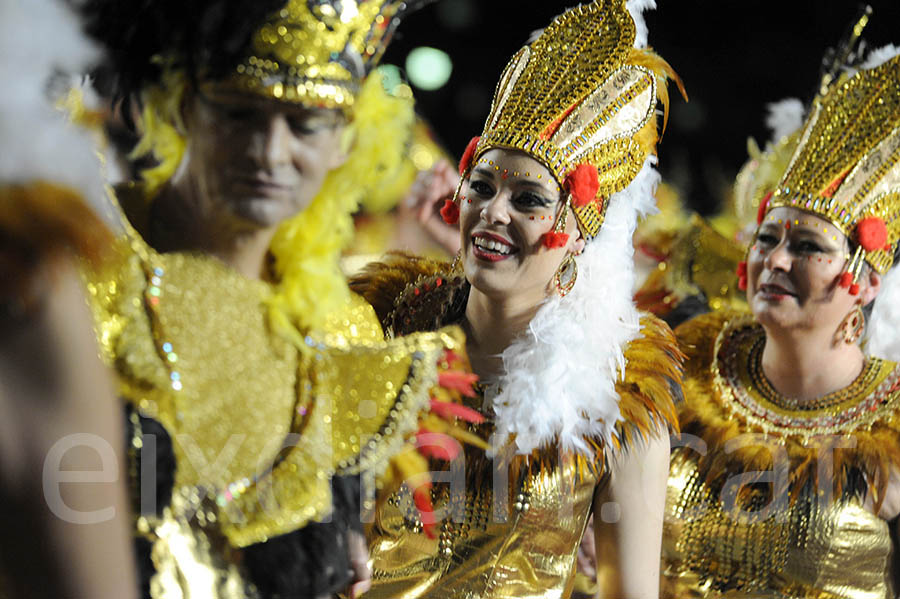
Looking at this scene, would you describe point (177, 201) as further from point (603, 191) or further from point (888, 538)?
point (888, 538)

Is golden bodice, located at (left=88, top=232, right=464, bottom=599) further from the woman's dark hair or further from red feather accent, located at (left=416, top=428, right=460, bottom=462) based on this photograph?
the woman's dark hair

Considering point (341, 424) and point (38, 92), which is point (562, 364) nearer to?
point (341, 424)

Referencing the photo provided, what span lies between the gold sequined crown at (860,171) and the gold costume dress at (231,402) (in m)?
1.67

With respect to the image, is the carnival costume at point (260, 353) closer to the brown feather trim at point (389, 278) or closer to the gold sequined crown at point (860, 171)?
the brown feather trim at point (389, 278)

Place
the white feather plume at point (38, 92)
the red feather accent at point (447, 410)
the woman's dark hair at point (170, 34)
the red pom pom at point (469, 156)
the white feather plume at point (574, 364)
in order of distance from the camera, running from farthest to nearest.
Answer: the red pom pom at point (469, 156) < the white feather plume at point (574, 364) < the red feather accent at point (447, 410) < the woman's dark hair at point (170, 34) < the white feather plume at point (38, 92)

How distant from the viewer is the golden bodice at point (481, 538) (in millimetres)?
2105

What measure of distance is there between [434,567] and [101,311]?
1137 millimetres

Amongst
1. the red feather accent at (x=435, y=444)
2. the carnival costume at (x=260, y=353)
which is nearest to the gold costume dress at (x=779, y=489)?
the red feather accent at (x=435, y=444)

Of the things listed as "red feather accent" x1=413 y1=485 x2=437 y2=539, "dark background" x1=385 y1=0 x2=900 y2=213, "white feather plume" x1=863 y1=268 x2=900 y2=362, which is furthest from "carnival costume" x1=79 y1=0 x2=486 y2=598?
"dark background" x1=385 y1=0 x2=900 y2=213

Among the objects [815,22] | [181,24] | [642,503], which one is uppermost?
[815,22]

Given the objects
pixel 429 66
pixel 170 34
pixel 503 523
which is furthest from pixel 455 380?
pixel 429 66

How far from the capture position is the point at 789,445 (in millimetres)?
2705

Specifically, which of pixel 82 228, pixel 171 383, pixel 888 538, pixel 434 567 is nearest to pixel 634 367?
pixel 434 567

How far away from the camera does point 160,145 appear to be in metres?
1.28
